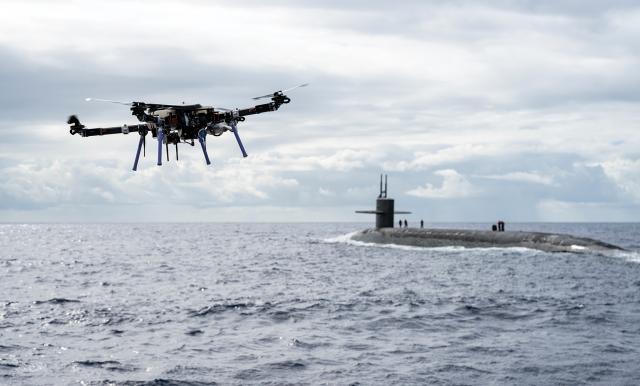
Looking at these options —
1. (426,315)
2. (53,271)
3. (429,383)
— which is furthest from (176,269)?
(429,383)

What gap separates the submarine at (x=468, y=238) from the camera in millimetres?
70512

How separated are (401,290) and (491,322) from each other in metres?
12.8

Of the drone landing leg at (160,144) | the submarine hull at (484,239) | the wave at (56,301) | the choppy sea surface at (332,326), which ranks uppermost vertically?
the drone landing leg at (160,144)

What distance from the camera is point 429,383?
78.5 feet

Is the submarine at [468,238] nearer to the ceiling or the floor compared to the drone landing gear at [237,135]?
nearer to the floor

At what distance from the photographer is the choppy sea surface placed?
84.1 ft

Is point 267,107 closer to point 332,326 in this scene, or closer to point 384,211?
point 332,326

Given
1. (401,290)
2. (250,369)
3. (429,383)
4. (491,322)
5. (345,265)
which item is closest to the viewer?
(429,383)

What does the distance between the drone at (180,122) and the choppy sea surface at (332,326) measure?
15.8m

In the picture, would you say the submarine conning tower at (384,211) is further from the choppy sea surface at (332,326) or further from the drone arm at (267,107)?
the drone arm at (267,107)

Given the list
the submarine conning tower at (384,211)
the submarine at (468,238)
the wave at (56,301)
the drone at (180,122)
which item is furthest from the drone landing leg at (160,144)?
the submarine conning tower at (384,211)

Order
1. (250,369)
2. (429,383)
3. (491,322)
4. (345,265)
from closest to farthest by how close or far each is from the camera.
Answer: (429,383)
(250,369)
(491,322)
(345,265)

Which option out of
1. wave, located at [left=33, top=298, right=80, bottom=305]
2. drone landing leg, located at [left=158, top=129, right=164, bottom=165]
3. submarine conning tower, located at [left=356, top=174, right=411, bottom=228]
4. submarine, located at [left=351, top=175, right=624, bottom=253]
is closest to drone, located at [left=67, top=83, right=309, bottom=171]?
drone landing leg, located at [left=158, top=129, right=164, bottom=165]

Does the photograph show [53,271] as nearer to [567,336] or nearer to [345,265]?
[345,265]
